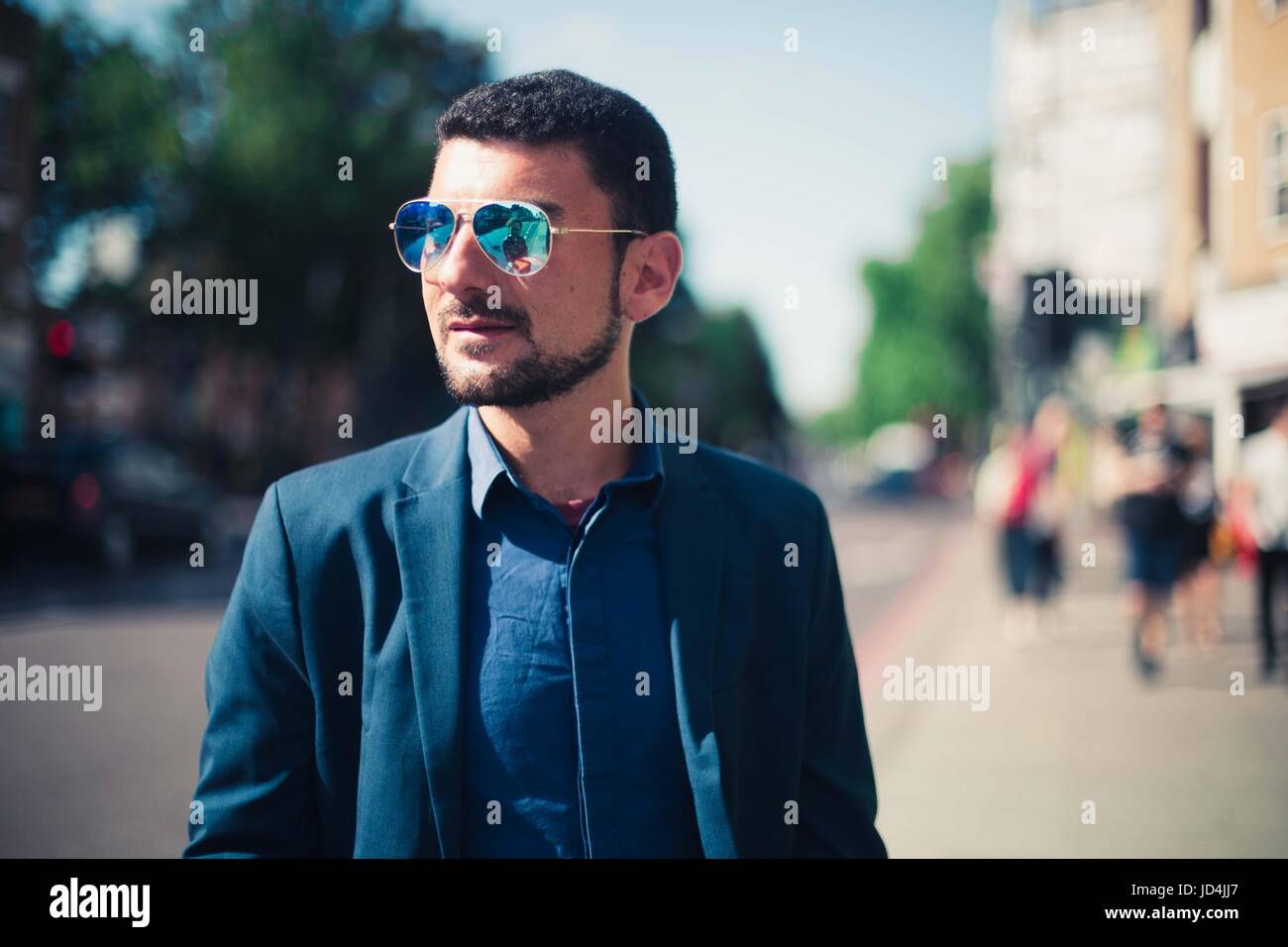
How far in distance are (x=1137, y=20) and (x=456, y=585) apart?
14.2 meters

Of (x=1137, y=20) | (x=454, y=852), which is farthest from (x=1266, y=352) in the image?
(x=454, y=852)

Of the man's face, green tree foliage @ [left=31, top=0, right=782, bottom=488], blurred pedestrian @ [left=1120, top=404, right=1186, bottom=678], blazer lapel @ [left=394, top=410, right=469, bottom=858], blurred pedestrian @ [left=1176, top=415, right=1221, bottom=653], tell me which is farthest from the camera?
green tree foliage @ [left=31, top=0, right=782, bottom=488]

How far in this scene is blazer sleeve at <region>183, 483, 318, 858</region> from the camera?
1554 millimetres

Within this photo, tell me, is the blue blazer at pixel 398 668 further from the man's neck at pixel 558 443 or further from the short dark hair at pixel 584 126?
the short dark hair at pixel 584 126

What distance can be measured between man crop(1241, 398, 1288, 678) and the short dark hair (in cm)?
642

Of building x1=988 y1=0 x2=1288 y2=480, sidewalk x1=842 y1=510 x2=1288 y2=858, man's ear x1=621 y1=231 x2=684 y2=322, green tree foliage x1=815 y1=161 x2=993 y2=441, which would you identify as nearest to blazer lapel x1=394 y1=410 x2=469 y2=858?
man's ear x1=621 y1=231 x2=684 y2=322

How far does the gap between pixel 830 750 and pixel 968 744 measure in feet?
13.4

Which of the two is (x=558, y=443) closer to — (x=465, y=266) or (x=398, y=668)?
(x=465, y=266)

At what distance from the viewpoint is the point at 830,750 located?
1820mm

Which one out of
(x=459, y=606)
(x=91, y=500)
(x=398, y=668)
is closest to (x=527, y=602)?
(x=459, y=606)

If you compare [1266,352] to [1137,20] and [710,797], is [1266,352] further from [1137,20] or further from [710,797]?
[710,797]

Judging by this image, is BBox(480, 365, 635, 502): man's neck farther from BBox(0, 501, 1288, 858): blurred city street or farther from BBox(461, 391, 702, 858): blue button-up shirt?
BBox(0, 501, 1288, 858): blurred city street

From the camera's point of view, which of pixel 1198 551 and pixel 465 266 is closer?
pixel 465 266
